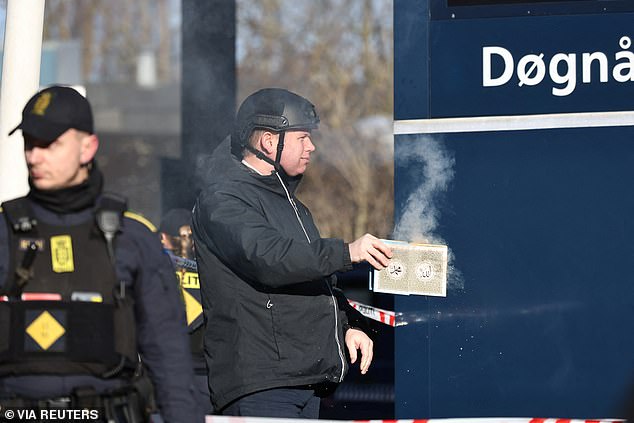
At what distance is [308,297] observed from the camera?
4.21 meters

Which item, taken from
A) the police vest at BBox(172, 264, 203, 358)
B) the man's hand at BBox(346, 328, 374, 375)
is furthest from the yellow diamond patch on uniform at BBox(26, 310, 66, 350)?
the police vest at BBox(172, 264, 203, 358)

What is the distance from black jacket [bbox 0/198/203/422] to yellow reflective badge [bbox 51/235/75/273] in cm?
5

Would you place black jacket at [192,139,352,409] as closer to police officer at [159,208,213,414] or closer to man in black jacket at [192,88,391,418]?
man in black jacket at [192,88,391,418]

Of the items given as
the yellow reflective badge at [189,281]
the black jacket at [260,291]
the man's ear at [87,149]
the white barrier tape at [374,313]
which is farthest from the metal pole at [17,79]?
the man's ear at [87,149]

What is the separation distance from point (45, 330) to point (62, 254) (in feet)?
0.69

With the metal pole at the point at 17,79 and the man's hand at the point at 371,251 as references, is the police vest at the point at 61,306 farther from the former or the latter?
the metal pole at the point at 17,79

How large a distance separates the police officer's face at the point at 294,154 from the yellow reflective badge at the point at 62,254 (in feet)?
4.36

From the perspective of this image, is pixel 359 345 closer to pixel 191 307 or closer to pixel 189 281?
pixel 191 307

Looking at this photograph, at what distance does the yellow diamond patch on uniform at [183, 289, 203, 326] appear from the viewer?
518cm

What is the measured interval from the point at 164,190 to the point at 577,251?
444 cm

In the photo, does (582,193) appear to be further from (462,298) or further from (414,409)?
(414,409)

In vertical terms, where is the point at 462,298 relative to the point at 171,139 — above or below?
below

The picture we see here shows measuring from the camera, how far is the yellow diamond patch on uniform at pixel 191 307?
5.18 metres

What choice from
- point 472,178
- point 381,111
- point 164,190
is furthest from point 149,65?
point 472,178
